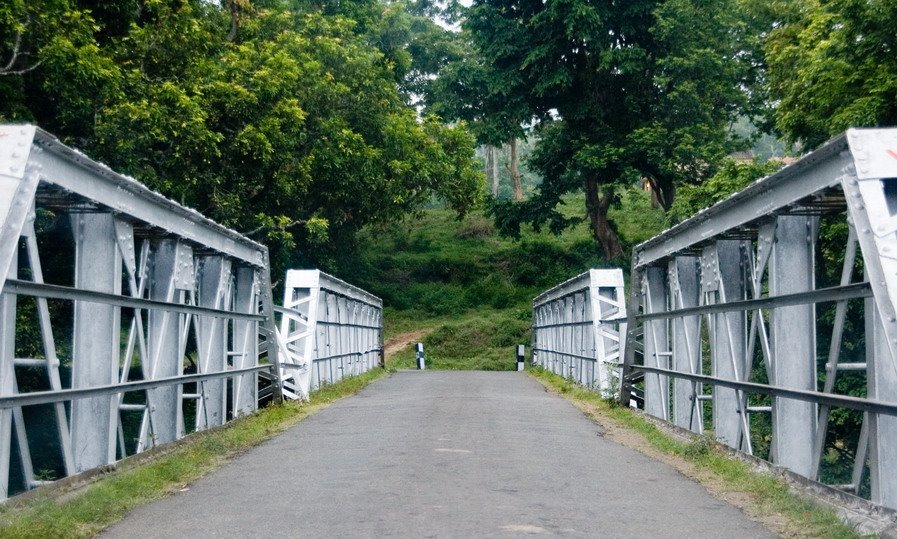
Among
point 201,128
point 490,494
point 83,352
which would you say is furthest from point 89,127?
point 490,494

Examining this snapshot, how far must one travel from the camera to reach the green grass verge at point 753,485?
6152 millimetres

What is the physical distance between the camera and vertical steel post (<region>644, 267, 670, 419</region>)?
44.2 feet

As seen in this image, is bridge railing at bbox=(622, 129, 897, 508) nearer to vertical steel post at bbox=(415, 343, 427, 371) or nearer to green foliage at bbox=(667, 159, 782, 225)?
green foliage at bbox=(667, 159, 782, 225)

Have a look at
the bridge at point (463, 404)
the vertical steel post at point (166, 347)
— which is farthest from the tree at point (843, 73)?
the vertical steel post at point (166, 347)

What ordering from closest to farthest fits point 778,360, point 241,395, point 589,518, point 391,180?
point 589,518 → point 778,360 → point 241,395 → point 391,180

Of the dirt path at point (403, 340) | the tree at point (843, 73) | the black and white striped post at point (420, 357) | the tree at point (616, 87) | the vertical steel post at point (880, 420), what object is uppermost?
the tree at point (616, 87)

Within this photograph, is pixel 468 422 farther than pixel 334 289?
No

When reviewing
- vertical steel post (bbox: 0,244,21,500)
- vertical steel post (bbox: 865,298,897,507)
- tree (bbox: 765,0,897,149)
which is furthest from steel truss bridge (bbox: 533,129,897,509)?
vertical steel post (bbox: 0,244,21,500)

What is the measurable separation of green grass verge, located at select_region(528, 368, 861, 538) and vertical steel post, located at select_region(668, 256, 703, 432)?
1.22ft

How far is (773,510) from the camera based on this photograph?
689 centimetres

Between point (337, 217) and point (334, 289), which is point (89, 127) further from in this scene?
point (337, 217)

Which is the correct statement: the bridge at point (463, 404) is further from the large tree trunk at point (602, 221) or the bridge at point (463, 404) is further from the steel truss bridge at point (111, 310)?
the large tree trunk at point (602, 221)

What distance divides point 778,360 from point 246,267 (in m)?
8.54

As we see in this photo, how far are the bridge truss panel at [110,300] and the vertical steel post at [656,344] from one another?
4911 mm
